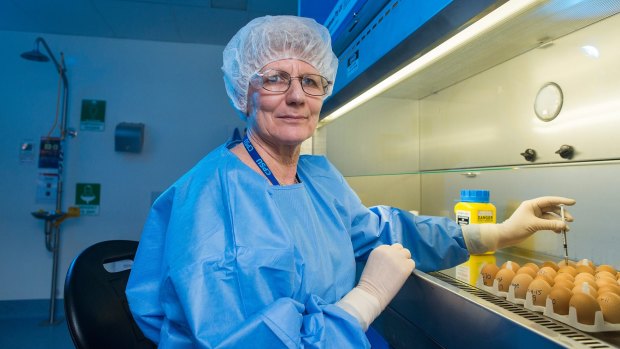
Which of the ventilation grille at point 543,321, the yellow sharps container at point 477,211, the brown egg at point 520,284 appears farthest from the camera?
the yellow sharps container at point 477,211

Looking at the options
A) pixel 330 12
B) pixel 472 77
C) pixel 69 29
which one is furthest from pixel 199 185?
pixel 69 29

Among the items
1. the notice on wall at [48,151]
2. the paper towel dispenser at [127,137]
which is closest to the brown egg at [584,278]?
the paper towel dispenser at [127,137]

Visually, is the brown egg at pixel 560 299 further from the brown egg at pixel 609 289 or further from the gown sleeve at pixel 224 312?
the gown sleeve at pixel 224 312

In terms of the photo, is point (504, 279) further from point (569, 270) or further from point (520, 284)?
point (569, 270)

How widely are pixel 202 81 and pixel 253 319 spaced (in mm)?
3039

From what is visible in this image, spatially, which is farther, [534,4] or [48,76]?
[48,76]

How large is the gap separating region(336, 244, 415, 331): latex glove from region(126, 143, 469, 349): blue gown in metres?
0.05

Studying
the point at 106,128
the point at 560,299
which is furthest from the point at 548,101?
the point at 106,128

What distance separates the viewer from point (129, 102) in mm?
3182

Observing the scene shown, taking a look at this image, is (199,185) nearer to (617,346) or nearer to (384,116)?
(617,346)

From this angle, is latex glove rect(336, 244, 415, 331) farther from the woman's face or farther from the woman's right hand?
the woman's face

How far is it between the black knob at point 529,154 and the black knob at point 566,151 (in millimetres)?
114

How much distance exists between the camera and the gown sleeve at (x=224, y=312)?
0.59 metres

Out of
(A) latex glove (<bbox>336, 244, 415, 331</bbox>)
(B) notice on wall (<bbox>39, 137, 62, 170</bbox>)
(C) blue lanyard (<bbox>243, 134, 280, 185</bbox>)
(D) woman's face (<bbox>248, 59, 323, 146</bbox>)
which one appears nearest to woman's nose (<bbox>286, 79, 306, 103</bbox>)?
(D) woman's face (<bbox>248, 59, 323, 146</bbox>)
